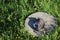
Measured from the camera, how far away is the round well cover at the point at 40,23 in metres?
4.59

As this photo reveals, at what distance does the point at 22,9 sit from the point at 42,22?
25.3 inches

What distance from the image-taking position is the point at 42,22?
15.4ft

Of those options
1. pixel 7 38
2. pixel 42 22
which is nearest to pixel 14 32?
pixel 7 38

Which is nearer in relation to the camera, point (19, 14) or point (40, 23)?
point (40, 23)

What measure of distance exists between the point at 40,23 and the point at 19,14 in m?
0.58

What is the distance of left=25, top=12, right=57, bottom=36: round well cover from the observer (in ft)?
15.0

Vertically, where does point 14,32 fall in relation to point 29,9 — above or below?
below

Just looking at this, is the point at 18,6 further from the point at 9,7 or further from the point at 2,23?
the point at 2,23

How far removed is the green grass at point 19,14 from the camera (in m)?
4.56

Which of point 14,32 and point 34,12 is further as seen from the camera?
point 34,12

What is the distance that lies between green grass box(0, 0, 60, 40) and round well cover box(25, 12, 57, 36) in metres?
0.09

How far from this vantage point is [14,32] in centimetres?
464

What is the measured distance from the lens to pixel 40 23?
468cm

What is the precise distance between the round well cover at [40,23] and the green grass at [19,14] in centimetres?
9
